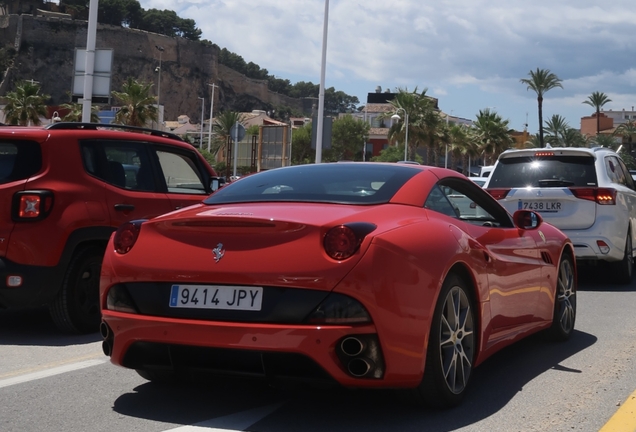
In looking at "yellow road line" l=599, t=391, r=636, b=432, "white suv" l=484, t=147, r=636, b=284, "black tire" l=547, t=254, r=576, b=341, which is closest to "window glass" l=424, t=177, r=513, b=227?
"black tire" l=547, t=254, r=576, b=341

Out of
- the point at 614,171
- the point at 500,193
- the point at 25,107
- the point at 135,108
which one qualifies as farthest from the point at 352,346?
the point at 25,107

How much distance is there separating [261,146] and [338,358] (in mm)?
30584

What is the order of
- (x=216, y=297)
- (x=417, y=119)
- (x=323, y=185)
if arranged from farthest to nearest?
(x=417, y=119)
(x=323, y=185)
(x=216, y=297)

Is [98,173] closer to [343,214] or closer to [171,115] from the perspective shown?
[343,214]

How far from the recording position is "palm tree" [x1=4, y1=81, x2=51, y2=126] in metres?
69.9

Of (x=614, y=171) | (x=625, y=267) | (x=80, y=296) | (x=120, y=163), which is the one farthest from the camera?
(x=614, y=171)

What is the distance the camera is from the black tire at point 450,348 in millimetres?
4609

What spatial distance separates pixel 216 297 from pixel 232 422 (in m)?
0.63

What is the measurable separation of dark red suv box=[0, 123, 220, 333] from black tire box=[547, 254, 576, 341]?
11.4 ft

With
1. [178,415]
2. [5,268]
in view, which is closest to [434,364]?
[178,415]

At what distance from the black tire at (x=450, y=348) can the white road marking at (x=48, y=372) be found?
2.47 m

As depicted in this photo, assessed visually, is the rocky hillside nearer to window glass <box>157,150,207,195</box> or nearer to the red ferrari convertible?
window glass <box>157,150,207,195</box>

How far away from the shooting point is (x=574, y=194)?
36.7ft

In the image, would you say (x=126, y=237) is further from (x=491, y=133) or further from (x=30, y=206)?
(x=491, y=133)
